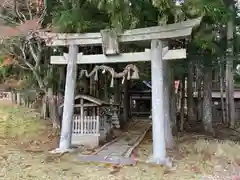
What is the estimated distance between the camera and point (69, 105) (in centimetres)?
1012

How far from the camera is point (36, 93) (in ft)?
52.1

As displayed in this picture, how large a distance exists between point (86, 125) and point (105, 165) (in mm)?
3703

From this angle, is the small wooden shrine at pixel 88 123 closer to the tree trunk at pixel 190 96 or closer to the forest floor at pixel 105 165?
the forest floor at pixel 105 165

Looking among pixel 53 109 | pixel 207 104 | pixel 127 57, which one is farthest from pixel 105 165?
pixel 207 104

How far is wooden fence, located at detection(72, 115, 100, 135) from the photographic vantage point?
465 inches

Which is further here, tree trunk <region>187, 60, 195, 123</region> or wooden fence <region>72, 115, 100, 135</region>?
tree trunk <region>187, 60, 195, 123</region>

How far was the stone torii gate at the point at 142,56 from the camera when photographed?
28.8ft

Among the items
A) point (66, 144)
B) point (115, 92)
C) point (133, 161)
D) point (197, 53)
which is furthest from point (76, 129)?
point (115, 92)

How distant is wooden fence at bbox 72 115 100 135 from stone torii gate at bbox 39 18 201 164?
1.83 metres

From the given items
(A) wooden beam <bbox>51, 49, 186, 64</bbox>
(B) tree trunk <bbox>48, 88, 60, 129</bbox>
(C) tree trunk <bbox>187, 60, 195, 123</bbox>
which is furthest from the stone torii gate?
(C) tree trunk <bbox>187, 60, 195, 123</bbox>

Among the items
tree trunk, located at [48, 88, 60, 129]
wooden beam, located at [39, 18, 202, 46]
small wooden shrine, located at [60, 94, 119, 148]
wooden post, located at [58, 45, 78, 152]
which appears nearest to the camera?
wooden beam, located at [39, 18, 202, 46]

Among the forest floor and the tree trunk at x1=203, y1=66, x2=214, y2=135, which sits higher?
the tree trunk at x1=203, y1=66, x2=214, y2=135

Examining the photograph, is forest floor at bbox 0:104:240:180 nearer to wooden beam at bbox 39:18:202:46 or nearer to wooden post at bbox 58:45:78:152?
wooden post at bbox 58:45:78:152

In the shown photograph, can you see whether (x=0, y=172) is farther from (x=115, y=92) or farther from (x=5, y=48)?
(x=115, y=92)
